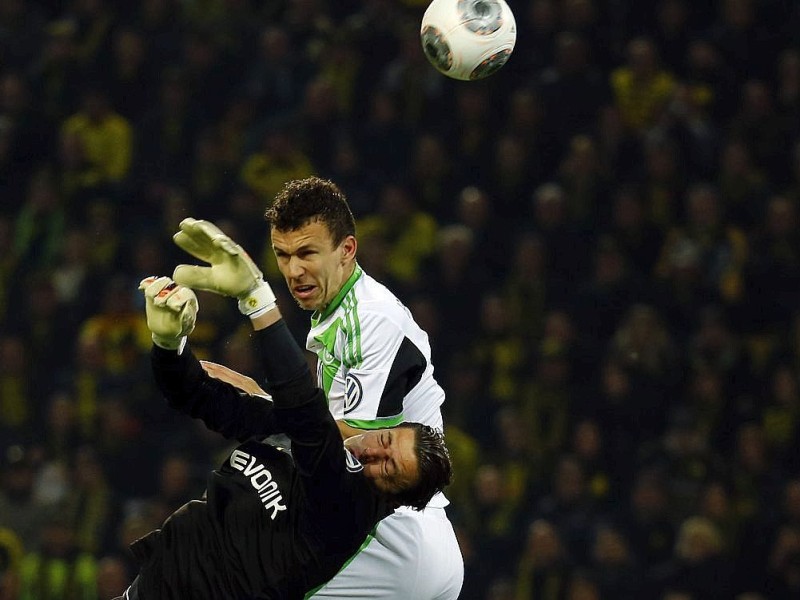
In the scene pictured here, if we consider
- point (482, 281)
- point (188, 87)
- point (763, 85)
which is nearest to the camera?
point (482, 281)

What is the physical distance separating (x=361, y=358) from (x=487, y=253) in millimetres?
4555

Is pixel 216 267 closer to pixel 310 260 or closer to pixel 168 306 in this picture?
pixel 168 306

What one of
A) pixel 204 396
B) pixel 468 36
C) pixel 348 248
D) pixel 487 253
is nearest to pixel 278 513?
pixel 204 396

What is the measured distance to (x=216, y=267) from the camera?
3.87 m

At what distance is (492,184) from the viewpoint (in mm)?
9461

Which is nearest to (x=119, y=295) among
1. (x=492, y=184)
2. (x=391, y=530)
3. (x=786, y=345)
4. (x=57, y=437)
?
(x=57, y=437)

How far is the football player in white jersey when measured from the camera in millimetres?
4609

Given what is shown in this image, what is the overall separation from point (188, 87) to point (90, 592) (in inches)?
143

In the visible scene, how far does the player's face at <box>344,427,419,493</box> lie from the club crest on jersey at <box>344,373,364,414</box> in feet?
0.66

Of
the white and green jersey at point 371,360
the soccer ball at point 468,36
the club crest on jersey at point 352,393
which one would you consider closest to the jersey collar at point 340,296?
the white and green jersey at point 371,360

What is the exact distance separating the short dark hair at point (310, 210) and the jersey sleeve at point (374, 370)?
0.30m

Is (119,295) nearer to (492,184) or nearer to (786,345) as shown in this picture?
(492,184)

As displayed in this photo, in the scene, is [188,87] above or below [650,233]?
above

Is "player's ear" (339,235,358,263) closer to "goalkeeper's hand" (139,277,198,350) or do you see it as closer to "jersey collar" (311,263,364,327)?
"jersey collar" (311,263,364,327)
